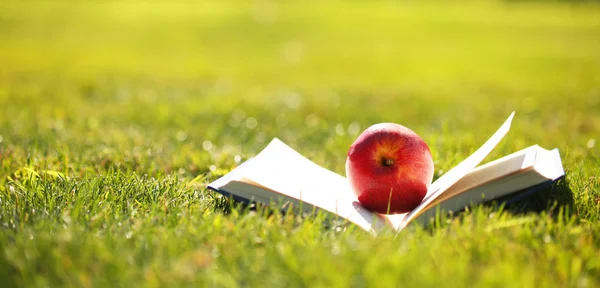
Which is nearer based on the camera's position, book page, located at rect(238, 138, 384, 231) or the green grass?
the green grass

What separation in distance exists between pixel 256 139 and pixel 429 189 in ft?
7.19

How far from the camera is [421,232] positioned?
214 centimetres

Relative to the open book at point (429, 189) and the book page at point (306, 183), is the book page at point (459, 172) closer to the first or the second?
the open book at point (429, 189)

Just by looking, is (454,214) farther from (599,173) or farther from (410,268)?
(599,173)

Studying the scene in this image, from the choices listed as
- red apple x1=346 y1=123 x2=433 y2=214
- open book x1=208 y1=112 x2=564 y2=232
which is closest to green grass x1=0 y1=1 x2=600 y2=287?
open book x1=208 y1=112 x2=564 y2=232

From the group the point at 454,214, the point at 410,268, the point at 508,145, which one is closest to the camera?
the point at 410,268

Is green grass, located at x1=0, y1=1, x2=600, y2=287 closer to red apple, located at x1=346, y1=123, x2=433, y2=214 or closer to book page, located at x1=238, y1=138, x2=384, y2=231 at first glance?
book page, located at x1=238, y1=138, x2=384, y2=231

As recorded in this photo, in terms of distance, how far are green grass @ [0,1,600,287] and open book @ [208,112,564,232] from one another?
8 centimetres

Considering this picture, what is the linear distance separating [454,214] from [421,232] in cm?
33

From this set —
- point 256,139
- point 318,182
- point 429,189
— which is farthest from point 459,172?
A: point 256,139

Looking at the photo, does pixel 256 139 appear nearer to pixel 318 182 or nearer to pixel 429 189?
pixel 318 182

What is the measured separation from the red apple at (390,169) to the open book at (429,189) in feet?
0.17

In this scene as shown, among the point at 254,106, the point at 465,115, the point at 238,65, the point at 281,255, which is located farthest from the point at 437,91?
the point at 281,255

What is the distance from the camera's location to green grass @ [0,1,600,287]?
6.06ft
